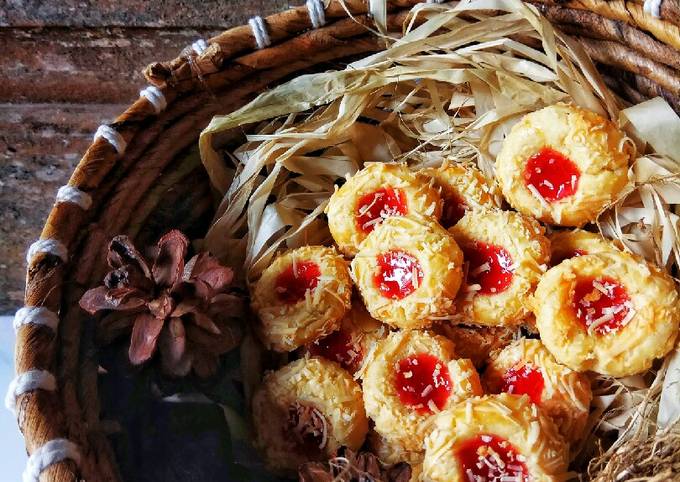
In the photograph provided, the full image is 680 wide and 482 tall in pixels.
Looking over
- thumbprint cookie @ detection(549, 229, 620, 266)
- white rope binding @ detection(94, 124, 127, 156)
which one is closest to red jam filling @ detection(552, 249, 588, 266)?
thumbprint cookie @ detection(549, 229, 620, 266)

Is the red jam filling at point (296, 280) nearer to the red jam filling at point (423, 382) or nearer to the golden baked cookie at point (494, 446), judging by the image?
the red jam filling at point (423, 382)

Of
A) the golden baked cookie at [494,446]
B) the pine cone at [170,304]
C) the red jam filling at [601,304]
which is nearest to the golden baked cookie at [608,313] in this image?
the red jam filling at [601,304]

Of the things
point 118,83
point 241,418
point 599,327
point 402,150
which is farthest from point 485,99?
point 118,83

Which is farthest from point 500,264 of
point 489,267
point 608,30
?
point 608,30

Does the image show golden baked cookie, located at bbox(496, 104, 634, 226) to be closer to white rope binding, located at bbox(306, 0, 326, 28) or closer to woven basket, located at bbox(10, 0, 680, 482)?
woven basket, located at bbox(10, 0, 680, 482)

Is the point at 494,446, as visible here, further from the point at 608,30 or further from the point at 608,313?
the point at 608,30
